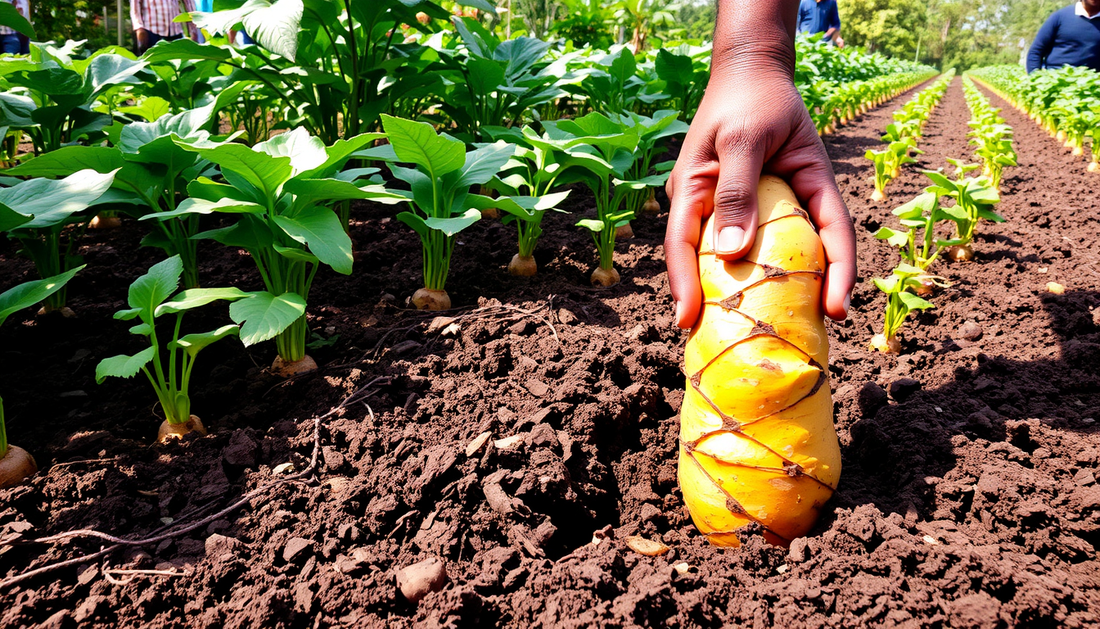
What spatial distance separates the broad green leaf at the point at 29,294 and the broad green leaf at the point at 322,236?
48cm

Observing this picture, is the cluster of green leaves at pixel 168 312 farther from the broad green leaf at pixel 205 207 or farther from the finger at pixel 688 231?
the finger at pixel 688 231

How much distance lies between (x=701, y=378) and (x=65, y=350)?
2133 millimetres

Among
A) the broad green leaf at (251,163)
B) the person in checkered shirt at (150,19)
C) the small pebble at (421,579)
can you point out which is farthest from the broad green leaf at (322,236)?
the person in checkered shirt at (150,19)

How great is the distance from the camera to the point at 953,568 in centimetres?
112

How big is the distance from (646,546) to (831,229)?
787 mm

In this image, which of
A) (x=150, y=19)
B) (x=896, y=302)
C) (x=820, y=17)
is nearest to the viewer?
(x=896, y=302)

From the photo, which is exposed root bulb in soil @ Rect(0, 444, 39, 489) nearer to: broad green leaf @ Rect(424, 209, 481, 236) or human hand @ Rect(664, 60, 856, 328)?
broad green leaf @ Rect(424, 209, 481, 236)

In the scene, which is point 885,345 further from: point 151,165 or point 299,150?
point 151,165

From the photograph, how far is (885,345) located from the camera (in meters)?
2.21

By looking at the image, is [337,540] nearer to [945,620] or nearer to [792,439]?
[792,439]

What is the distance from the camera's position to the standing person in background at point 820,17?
39.5ft

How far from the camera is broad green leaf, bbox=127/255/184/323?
1.56 metres

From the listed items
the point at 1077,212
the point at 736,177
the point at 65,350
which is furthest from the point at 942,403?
the point at 1077,212

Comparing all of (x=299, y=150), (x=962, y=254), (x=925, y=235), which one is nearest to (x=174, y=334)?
(x=299, y=150)
